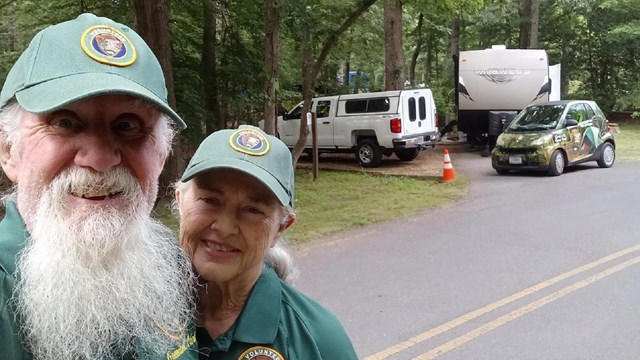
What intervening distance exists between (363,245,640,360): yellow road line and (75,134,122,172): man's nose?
3.67 metres

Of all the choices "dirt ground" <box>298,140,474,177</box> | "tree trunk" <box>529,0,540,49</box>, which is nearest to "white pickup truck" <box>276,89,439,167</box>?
"dirt ground" <box>298,140,474,177</box>

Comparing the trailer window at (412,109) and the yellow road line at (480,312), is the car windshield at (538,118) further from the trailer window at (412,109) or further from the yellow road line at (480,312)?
the yellow road line at (480,312)

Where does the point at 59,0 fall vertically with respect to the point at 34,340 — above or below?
above

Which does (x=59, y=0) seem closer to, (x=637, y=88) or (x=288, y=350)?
(x=288, y=350)

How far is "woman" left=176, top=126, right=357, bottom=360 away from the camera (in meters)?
1.66

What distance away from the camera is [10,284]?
1.20 m

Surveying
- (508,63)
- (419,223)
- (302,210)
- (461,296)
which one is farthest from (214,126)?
(508,63)

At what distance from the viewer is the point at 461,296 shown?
19.6 ft

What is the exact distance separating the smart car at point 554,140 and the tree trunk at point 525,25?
15.1 metres

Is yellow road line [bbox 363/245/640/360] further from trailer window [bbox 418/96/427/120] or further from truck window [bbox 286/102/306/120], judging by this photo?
truck window [bbox 286/102/306/120]

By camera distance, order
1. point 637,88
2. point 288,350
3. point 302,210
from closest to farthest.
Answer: point 288,350
point 302,210
point 637,88

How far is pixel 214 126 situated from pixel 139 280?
40.3 feet

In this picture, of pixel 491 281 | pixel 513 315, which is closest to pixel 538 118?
pixel 491 281

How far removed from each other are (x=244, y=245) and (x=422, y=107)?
51.8 ft
